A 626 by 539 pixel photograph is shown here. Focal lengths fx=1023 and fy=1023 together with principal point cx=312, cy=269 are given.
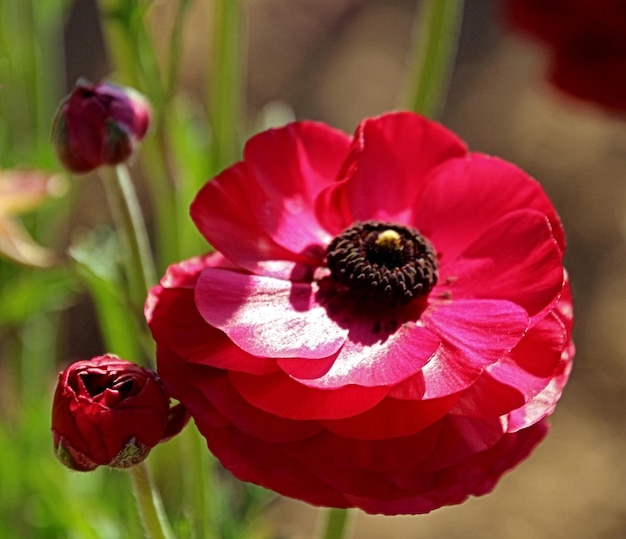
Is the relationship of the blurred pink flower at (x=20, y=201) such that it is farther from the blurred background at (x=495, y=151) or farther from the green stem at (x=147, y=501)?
the blurred background at (x=495, y=151)

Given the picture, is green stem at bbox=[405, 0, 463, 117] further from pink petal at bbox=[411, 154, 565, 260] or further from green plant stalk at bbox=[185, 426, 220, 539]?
green plant stalk at bbox=[185, 426, 220, 539]

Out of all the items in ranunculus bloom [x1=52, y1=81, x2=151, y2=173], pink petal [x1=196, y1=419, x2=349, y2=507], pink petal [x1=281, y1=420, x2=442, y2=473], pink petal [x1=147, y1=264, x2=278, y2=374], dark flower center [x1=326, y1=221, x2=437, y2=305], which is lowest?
pink petal [x1=196, y1=419, x2=349, y2=507]

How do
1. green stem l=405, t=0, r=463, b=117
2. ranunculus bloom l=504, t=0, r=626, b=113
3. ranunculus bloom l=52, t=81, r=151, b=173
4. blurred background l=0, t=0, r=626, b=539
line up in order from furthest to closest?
blurred background l=0, t=0, r=626, b=539 → ranunculus bloom l=504, t=0, r=626, b=113 → green stem l=405, t=0, r=463, b=117 → ranunculus bloom l=52, t=81, r=151, b=173

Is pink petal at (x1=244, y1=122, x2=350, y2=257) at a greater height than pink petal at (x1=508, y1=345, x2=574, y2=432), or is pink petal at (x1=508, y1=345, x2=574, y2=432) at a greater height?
pink petal at (x1=244, y1=122, x2=350, y2=257)

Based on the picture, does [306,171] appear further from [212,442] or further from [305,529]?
[305,529]

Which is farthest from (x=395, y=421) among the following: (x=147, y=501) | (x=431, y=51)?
(x=431, y=51)

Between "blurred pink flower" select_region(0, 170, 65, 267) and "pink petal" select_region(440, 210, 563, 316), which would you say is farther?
"blurred pink flower" select_region(0, 170, 65, 267)

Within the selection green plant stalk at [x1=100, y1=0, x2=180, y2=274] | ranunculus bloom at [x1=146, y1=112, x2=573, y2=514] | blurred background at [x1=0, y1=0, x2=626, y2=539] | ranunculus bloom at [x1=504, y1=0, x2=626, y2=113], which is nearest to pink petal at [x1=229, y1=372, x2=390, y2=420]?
ranunculus bloom at [x1=146, y1=112, x2=573, y2=514]

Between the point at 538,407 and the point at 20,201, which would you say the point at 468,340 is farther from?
the point at 20,201

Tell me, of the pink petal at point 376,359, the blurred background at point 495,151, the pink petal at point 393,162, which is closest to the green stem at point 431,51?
the pink petal at point 393,162
